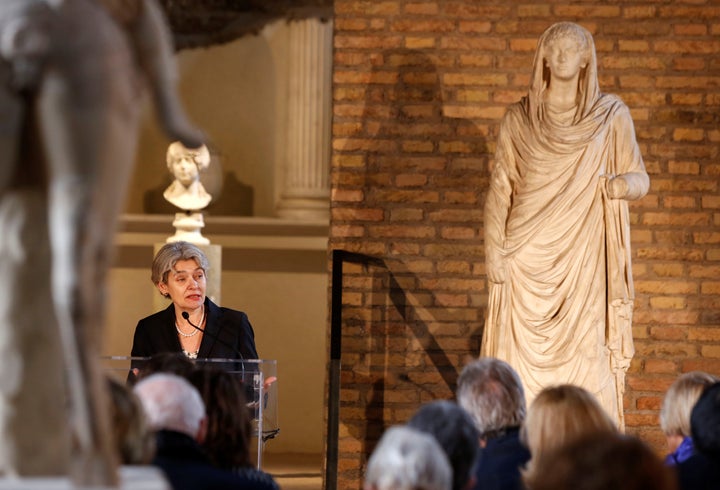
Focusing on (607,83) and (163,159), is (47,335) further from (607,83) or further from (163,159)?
(163,159)

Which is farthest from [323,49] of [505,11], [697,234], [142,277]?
[697,234]

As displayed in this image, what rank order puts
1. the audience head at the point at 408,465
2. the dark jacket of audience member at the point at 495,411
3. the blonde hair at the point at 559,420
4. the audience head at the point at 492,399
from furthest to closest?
the audience head at the point at 492,399, the dark jacket of audience member at the point at 495,411, the blonde hair at the point at 559,420, the audience head at the point at 408,465

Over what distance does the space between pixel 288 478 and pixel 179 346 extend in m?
3.52

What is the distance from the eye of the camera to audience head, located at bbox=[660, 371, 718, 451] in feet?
11.4

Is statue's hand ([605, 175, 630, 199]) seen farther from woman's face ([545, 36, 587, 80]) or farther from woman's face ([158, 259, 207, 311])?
woman's face ([158, 259, 207, 311])

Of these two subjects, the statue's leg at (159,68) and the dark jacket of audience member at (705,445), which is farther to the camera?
the dark jacket of audience member at (705,445)

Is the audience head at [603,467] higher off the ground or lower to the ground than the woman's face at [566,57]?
lower

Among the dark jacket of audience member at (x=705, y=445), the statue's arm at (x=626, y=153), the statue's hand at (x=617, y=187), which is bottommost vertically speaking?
the dark jacket of audience member at (x=705, y=445)

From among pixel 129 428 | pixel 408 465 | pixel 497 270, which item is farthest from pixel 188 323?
pixel 408 465

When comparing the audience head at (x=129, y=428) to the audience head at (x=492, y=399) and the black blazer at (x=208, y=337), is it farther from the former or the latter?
the black blazer at (x=208, y=337)

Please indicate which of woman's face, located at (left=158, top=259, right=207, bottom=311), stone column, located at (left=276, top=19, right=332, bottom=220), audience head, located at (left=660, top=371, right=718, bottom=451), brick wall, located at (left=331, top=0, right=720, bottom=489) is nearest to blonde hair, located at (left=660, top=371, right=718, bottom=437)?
audience head, located at (left=660, top=371, right=718, bottom=451)

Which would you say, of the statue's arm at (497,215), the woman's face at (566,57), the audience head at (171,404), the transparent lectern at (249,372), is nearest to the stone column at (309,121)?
the statue's arm at (497,215)

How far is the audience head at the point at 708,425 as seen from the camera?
2.95 metres

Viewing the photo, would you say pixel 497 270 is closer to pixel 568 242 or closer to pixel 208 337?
pixel 568 242
